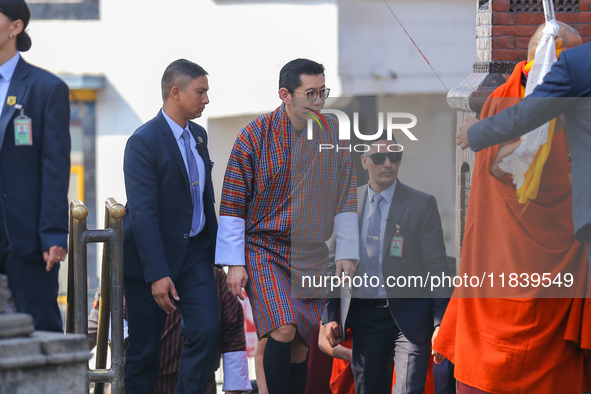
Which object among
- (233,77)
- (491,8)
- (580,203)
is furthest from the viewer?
(233,77)

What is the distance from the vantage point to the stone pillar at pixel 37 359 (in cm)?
269

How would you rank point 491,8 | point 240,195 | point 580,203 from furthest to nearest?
point 491,8 → point 240,195 → point 580,203

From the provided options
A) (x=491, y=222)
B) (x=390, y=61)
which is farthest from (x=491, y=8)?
(x=390, y=61)

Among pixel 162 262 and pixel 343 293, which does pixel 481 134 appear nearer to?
pixel 343 293

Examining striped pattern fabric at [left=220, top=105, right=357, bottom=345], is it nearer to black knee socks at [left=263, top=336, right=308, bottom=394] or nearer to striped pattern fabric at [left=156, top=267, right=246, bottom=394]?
black knee socks at [left=263, top=336, right=308, bottom=394]

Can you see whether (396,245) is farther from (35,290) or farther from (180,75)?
(35,290)

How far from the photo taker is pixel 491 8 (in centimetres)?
474

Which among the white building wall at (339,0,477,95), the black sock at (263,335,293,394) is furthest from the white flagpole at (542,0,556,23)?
the white building wall at (339,0,477,95)

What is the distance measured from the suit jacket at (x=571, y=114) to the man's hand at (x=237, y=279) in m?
1.41

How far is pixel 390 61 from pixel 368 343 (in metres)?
5.77

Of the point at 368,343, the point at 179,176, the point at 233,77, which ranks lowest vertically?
the point at 368,343

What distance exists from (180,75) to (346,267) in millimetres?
1367

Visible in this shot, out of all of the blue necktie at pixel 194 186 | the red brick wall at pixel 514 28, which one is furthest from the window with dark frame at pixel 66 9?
the red brick wall at pixel 514 28

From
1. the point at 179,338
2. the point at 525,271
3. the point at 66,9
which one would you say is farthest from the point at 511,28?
the point at 66,9
